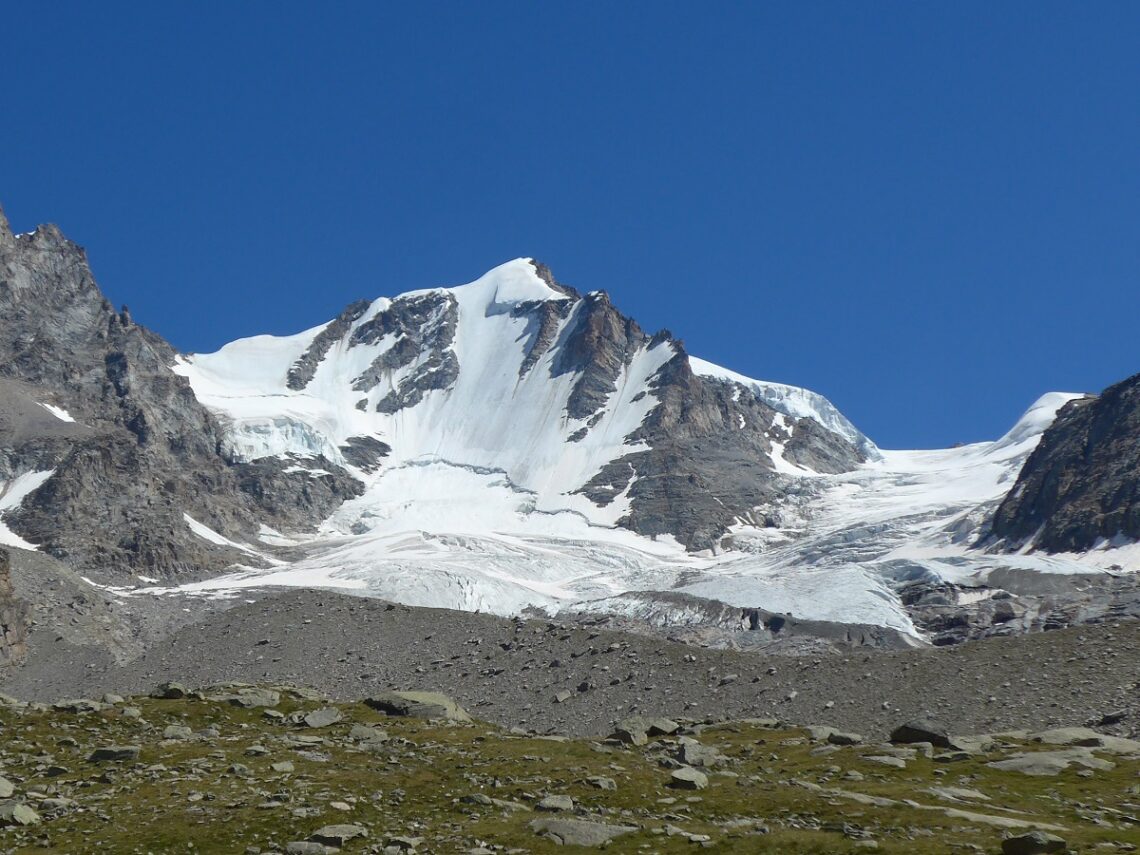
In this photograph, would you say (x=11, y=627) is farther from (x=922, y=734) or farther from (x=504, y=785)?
(x=504, y=785)

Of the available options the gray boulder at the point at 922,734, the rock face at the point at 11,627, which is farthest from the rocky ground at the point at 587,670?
the gray boulder at the point at 922,734

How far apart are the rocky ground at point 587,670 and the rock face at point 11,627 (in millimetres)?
1662

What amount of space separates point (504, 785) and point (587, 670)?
224 ft

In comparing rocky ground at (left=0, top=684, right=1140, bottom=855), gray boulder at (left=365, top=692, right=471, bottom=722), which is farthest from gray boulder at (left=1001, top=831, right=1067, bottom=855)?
gray boulder at (left=365, top=692, right=471, bottom=722)

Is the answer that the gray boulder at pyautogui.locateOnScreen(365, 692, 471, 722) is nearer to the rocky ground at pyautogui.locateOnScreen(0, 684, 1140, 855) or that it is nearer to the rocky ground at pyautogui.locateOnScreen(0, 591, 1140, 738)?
the rocky ground at pyautogui.locateOnScreen(0, 684, 1140, 855)

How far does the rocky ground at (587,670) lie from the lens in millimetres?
101125

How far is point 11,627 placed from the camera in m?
144

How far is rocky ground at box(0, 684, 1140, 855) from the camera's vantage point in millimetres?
47500

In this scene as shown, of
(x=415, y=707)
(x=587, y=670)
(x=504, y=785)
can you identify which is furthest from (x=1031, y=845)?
(x=587, y=670)

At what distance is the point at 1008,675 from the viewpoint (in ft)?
343

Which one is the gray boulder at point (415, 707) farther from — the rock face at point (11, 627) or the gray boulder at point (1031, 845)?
the rock face at point (11, 627)

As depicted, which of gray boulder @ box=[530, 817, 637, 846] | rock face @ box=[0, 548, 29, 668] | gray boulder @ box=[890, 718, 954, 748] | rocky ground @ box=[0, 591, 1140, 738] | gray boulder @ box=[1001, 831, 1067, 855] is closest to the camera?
gray boulder @ box=[1001, 831, 1067, 855]

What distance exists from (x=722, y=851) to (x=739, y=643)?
152673 millimetres

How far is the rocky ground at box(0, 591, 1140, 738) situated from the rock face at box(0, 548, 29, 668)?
1662 millimetres
